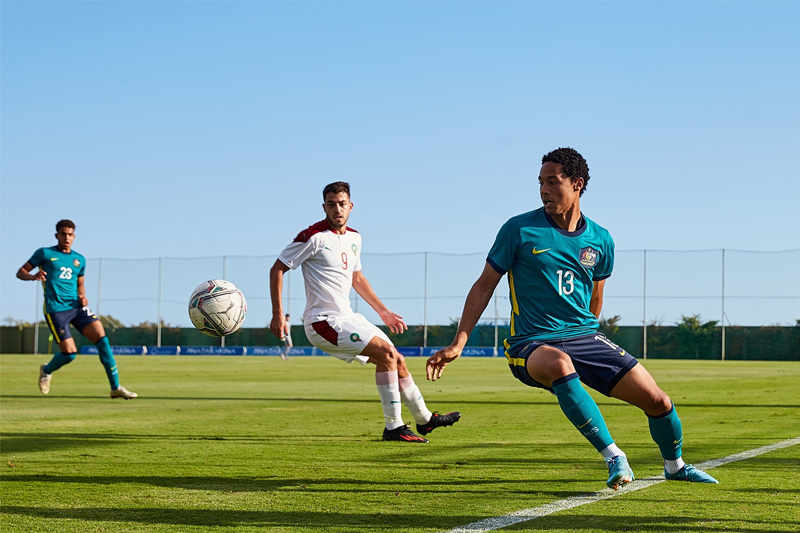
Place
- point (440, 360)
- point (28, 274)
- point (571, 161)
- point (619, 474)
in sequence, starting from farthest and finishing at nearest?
point (28, 274) → point (571, 161) → point (440, 360) → point (619, 474)

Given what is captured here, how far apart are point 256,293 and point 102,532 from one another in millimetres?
45461

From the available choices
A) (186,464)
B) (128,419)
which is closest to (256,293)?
(128,419)

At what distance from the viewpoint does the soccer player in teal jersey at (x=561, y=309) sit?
15.4 ft

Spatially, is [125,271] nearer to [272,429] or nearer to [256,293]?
[256,293]

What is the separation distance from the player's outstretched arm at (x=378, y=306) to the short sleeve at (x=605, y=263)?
112 inches

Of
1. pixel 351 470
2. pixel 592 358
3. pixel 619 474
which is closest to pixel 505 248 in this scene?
pixel 592 358

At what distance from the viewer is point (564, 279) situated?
4832 millimetres

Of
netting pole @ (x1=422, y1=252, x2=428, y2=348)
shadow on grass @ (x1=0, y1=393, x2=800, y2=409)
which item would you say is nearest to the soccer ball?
shadow on grass @ (x1=0, y1=393, x2=800, y2=409)

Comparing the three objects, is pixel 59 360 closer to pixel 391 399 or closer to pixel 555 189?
pixel 391 399

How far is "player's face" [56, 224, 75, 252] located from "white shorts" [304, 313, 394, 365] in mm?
5580

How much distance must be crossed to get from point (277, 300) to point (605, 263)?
3.26m

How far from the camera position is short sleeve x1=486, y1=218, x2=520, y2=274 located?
480 centimetres

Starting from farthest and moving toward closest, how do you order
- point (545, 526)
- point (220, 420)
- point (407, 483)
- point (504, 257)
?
1. point (220, 420)
2. point (407, 483)
3. point (504, 257)
4. point (545, 526)

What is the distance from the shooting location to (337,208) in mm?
7742
